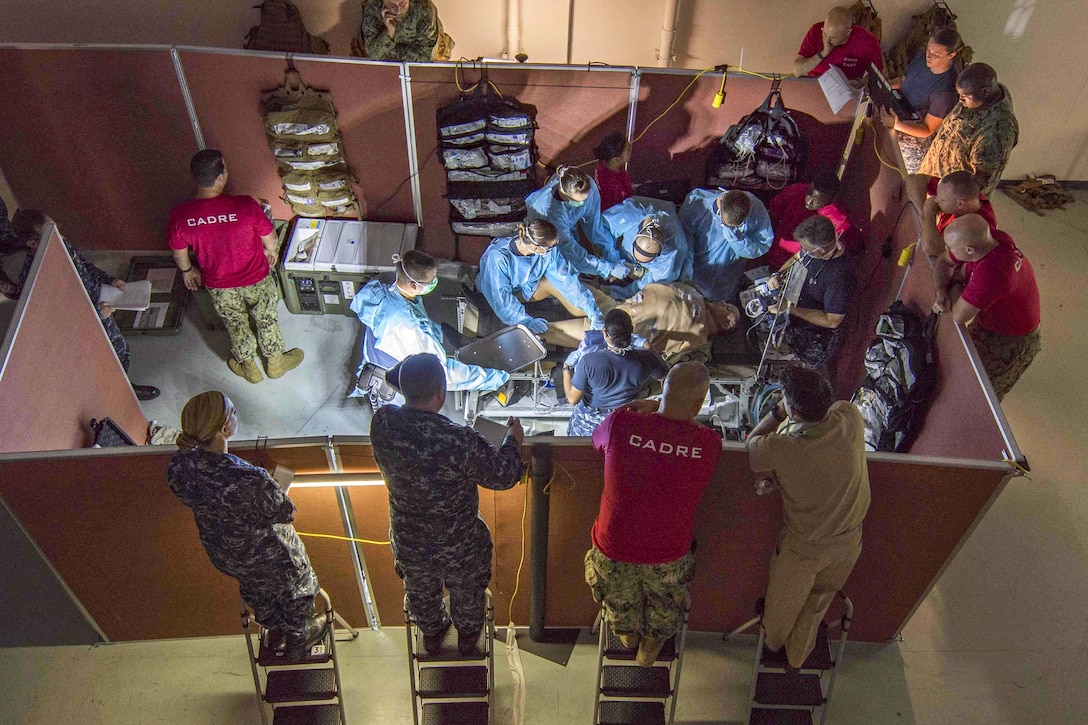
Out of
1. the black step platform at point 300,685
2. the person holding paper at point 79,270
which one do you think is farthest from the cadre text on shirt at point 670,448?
the person holding paper at point 79,270

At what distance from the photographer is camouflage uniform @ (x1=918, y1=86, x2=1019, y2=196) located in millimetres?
4691

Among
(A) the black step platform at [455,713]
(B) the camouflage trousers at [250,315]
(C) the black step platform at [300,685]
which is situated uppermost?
(B) the camouflage trousers at [250,315]

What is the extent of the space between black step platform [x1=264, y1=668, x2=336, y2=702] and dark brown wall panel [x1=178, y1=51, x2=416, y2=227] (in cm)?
328

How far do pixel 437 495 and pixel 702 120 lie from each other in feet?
11.9

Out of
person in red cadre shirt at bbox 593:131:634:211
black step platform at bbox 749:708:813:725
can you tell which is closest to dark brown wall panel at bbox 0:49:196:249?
person in red cadre shirt at bbox 593:131:634:211

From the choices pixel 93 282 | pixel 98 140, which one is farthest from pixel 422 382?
pixel 98 140

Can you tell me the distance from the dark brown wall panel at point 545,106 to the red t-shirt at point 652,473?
9.68 ft

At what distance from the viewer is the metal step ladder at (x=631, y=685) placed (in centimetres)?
371

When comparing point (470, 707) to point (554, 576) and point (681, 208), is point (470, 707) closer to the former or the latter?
point (554, 576)

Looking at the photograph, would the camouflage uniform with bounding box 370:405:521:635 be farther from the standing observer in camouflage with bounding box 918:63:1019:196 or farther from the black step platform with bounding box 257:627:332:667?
the standing observer in camouflage with bounding box 918:63:1019:196

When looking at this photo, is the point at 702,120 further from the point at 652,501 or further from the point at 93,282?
the point at 93,282

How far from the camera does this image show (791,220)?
5.26 metres

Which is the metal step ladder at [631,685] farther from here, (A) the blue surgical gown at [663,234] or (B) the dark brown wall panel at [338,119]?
(B) the dark brown wall panel at [338,119]

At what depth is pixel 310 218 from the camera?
581 centimetres
